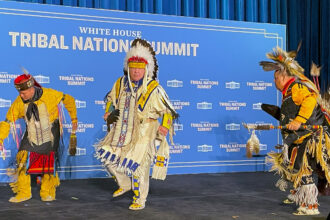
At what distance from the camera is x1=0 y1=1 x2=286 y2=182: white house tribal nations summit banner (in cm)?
636

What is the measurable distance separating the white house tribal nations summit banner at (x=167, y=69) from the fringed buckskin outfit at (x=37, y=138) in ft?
3.82

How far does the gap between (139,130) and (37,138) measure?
1051 millimetres

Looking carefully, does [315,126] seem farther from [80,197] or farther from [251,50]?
[251,50]

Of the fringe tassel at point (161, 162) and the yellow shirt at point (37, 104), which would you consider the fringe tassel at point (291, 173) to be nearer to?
the fringe tassel at point (161, 162)

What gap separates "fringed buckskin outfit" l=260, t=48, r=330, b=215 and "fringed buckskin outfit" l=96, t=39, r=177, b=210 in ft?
3.49

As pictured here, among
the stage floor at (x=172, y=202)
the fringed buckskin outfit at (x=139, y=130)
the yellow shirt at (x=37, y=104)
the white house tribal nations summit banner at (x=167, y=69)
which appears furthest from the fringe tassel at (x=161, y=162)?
the white house tribal nations summit banner at (x=167, y=69)

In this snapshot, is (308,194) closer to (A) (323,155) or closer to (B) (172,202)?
(A) (323,155)

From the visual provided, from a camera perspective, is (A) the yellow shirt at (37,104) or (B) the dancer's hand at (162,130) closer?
(B) the dancer's hand at (162,130)

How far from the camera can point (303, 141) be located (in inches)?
177

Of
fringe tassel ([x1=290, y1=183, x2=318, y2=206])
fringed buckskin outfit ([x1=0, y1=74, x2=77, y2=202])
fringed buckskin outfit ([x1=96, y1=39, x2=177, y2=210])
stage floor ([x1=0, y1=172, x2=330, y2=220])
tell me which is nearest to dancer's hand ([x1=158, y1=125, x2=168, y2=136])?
fringed buckskin outfit ([x1=96, y1=39, x2=177, y2=210])

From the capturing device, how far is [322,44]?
866cm

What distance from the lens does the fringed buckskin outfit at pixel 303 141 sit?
4422 mm

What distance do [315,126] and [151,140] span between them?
149cm

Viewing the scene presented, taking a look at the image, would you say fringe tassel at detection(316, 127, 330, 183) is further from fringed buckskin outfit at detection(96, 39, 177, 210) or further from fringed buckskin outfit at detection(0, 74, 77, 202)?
fringed buckskin outfit at detection(0, 74, 77, 202)
